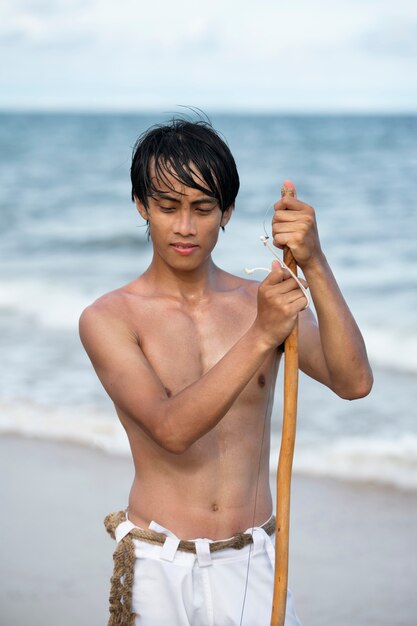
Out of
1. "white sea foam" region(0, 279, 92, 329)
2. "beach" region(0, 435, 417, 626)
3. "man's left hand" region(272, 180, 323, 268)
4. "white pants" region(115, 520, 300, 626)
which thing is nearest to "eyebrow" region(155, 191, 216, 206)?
"man's left hand" region(272, 180, 323, 268)

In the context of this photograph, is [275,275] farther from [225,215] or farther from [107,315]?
[107,315]

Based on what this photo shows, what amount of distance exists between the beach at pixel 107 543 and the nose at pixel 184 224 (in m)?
2.59

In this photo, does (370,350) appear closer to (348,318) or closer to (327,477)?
(327,477)

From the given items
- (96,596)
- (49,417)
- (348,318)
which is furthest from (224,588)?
(49,417)

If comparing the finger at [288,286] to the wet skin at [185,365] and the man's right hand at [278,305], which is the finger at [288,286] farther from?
the wet skin at [185,365]

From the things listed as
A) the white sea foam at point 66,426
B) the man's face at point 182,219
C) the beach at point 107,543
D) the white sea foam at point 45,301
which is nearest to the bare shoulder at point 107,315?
the man's face at point 182,219

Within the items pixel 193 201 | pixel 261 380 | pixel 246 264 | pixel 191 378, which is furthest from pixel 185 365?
pixel 246 264

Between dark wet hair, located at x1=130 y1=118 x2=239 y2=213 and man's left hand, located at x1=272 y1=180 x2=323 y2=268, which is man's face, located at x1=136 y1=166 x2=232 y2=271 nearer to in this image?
dark wet hair, located at x1=130 y1=118 x2=239 y2=213

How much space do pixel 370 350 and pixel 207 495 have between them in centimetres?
637

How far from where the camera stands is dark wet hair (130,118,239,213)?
3.22 metres

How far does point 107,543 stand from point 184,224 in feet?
10.2

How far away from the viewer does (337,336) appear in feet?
10.1

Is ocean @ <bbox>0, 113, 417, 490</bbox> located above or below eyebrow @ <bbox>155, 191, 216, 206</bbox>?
above

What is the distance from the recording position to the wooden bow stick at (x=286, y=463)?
287 cm
